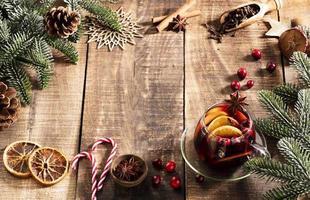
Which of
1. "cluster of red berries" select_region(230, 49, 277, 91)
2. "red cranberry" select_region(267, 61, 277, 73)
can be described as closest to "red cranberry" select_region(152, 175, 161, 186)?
"cluster of red berries" select_region(230, 49, 277, 91)

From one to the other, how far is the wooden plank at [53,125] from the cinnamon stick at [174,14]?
0.23 metres

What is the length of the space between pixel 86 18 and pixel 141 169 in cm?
49

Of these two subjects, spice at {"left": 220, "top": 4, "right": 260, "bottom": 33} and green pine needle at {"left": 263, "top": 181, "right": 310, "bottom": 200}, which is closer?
green pine needle at {"left": 263, "top": 181, "right": 310, "bottom": 200}

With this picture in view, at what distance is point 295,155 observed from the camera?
134cm

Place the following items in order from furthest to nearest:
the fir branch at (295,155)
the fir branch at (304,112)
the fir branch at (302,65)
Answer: the fir branch at (302,65), the fir branch at (304,112), the fir branch at (295,155)

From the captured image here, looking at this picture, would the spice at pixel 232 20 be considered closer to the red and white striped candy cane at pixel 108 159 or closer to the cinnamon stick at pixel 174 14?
the cinnamon stick at pixel 174 14

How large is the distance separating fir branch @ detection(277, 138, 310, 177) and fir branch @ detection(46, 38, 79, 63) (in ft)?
1.93

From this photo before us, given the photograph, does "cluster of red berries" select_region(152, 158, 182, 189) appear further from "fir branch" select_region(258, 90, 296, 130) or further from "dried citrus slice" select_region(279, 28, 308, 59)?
"dried citrus slice" select_region(279, 28, 308, 59)

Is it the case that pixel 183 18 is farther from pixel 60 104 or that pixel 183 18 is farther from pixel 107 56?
pixel 60 104

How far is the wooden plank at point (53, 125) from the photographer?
1.50 meters

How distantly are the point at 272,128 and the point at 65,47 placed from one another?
0.55 m

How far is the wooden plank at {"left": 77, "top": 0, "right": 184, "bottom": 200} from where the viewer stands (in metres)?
1.52

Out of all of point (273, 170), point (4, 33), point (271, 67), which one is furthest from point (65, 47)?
point (273, 170)

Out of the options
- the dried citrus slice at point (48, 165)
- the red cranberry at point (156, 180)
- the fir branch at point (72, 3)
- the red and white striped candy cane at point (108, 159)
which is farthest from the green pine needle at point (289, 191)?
the fir branch at point (72, 3)
